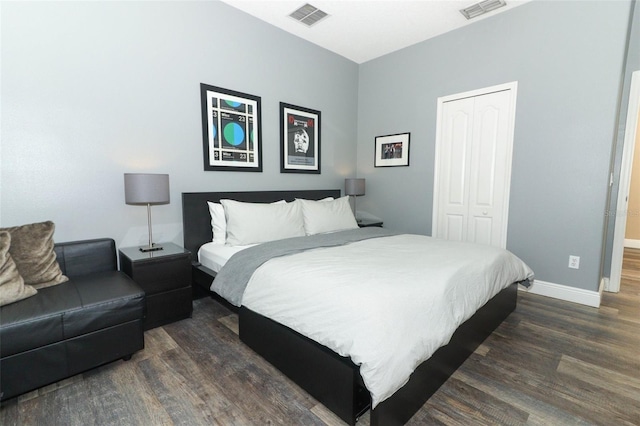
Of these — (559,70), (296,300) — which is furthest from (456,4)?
(296,300)

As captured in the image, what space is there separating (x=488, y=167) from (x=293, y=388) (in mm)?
3079

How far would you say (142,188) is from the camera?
7.72 feet

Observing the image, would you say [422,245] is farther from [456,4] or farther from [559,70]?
[456,4]

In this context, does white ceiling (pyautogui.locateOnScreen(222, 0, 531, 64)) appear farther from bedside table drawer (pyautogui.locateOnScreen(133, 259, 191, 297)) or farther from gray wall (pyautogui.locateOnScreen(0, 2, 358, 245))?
bedside table drawer (pyautogui.locateOnScreen(133, 259, 191, 297))

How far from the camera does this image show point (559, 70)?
2.91m

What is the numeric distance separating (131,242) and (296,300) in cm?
189

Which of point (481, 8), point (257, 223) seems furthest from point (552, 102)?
point (257, 223)

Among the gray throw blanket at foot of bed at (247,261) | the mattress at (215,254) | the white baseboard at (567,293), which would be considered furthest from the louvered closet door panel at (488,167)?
the mattress at (215,254)

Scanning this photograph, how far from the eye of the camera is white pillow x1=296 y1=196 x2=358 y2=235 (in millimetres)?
3184

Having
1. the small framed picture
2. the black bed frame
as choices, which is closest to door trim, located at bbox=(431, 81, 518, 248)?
the small framed picture

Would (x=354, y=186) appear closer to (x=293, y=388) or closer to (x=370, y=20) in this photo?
(x=370, y=20)

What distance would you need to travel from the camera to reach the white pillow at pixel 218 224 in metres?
2.91

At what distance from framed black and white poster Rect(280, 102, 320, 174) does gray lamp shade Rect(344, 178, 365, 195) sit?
1.56ft

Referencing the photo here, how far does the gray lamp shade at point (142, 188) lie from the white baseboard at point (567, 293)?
12.4 feet
